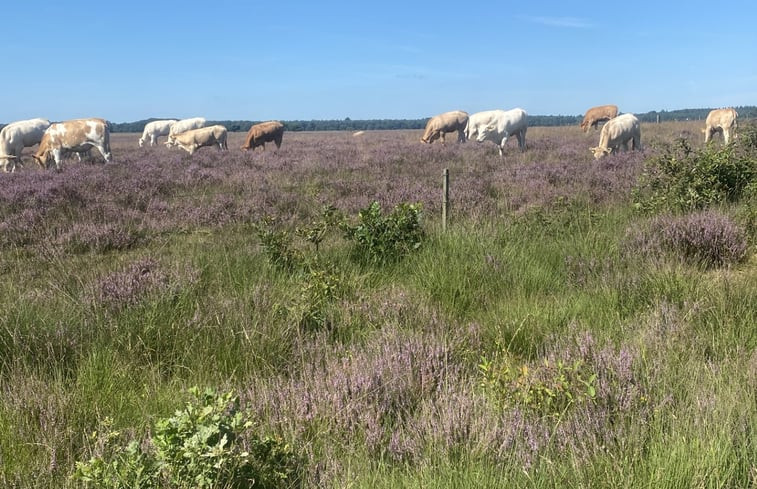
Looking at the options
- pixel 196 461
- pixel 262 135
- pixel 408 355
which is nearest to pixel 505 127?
pixel 262 135

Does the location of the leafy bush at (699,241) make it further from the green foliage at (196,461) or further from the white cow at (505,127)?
the white cow at (505,127)

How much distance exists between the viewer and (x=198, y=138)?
1122 inches

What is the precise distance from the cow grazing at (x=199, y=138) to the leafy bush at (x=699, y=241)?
80.5ft

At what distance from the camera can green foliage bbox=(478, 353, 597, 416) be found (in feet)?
8.44

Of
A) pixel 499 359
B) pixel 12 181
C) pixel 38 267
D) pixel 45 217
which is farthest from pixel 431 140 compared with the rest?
pixel 499 359

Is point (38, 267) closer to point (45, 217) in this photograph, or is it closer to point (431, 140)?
point (45, 217)

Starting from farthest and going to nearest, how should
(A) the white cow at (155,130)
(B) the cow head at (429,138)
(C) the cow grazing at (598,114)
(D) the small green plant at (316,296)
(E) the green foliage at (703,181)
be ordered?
(A) the white cow at (155,130) < (C) the cow grazing at (598,114) < (B) the cow head at (429,138) < (E) the green foliage at (703,181) < (D) the small green plant at (316,296)

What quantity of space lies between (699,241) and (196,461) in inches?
203

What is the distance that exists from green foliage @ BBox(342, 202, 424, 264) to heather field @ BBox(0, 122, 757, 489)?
0.04 meters

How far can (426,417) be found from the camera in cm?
254

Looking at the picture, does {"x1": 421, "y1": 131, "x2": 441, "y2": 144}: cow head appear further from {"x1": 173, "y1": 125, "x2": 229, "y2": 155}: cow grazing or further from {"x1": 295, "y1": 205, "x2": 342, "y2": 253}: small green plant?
{"x1": 295, "y1": 205, "x2": 342, "y2": 253}: small green plant

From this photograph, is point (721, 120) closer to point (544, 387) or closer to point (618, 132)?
point (618, 132)

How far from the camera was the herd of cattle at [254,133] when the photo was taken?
1848 cm

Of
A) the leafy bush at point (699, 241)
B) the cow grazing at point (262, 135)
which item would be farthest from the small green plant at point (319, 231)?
the cow grazing at point (262, 135)
